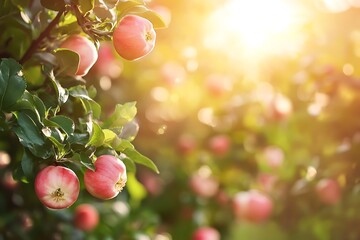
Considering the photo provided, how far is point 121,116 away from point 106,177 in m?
0.21

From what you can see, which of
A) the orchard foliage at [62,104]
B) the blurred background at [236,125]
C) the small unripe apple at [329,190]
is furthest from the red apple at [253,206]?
the orchard foliage at [62,104]

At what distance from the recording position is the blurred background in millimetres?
2510

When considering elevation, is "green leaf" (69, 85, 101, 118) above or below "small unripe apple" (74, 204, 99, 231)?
above

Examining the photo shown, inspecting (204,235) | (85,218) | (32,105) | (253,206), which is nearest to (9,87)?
(32,105)

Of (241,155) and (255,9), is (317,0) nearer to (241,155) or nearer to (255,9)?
(255,9)

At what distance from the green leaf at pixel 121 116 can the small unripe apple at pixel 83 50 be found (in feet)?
0.39

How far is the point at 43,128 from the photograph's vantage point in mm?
1293

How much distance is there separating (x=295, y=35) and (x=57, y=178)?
193 centimetres

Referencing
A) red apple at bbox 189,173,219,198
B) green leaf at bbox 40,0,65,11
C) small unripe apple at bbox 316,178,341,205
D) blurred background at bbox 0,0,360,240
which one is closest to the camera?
green leaf at bbox 40,0,65,11

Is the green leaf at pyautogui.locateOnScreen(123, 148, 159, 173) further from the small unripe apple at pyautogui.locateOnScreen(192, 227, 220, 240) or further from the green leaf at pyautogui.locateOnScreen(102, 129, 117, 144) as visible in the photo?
the small unripe apple at pyautogui.locateOnScreen(192, 227, 220, 240)

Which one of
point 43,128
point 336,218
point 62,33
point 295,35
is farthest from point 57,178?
point 295,35

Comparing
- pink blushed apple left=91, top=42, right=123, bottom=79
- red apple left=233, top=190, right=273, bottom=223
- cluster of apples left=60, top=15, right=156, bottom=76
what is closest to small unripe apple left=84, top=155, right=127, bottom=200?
cluster of apples left=60, top=15, right=156, bottom=76

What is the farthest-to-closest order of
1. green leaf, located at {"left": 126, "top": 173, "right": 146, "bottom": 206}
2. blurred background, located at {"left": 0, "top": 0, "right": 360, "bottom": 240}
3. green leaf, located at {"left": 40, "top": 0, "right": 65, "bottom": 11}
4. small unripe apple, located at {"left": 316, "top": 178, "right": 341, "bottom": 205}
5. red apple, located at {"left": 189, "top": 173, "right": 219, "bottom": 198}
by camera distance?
red apple, located at {"left": 189, "top": 173, "right": 219, "bottom": 198} → green leaf, located at {"left": 126, "top": 173, "right": 146, "bottom": 206} → blurred background, located at {"left": 0, "top": 0, "right": 360, "bottom": 240} → small unripe apple, located at {"left": 316, "top": 178, "right": 341, "bottom": 205} → green leaf, located at {"left": 40, "top": 0, "right": 65, "bottom": 11}

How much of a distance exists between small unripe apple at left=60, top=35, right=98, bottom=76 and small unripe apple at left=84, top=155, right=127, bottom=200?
256mm
